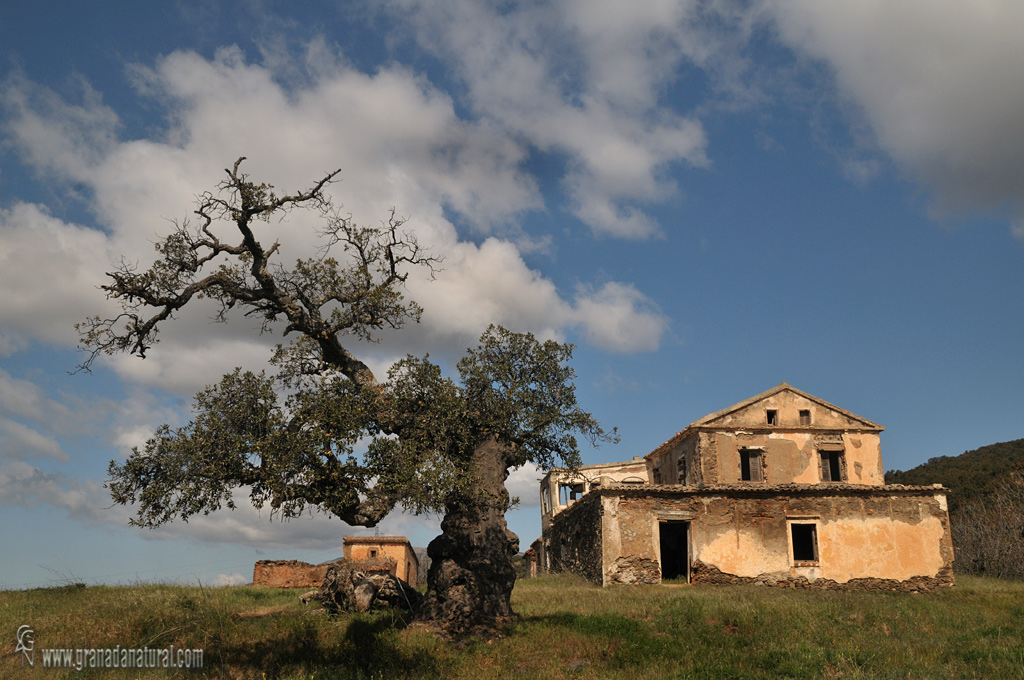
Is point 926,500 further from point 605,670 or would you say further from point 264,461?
point 264,461

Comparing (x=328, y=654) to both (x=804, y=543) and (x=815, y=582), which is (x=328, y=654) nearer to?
(x=815, y=582)

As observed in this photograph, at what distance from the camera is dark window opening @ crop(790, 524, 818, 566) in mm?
30516

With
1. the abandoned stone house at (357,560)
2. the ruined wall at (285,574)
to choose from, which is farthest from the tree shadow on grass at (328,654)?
the ruined wall at (285,574)

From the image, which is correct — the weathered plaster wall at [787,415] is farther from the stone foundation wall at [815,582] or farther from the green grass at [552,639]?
the green grass at [552,639]

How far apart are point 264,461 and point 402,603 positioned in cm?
685

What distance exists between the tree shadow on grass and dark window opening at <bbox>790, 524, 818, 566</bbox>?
68.0 feet

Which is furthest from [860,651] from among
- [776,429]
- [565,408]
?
[776,429]

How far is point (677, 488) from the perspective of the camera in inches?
1176

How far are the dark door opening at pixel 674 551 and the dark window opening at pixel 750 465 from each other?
19.5 feet

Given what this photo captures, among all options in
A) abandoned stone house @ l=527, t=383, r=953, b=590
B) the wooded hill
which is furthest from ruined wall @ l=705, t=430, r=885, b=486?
the wooded hill

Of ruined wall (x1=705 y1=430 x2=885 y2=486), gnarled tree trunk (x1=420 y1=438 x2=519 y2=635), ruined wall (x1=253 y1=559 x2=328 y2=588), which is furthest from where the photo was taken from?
ruined wall (x1=705 y1=430 x2=885 y2=486)

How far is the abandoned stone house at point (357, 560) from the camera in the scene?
979 inches

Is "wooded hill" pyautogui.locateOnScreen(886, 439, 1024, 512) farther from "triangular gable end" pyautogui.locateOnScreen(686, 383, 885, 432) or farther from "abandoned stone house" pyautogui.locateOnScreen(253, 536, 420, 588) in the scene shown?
"abandoned stone house" pyautogui.locateOnScreen(253, 536, 420, 588)

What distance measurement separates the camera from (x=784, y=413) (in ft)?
132
